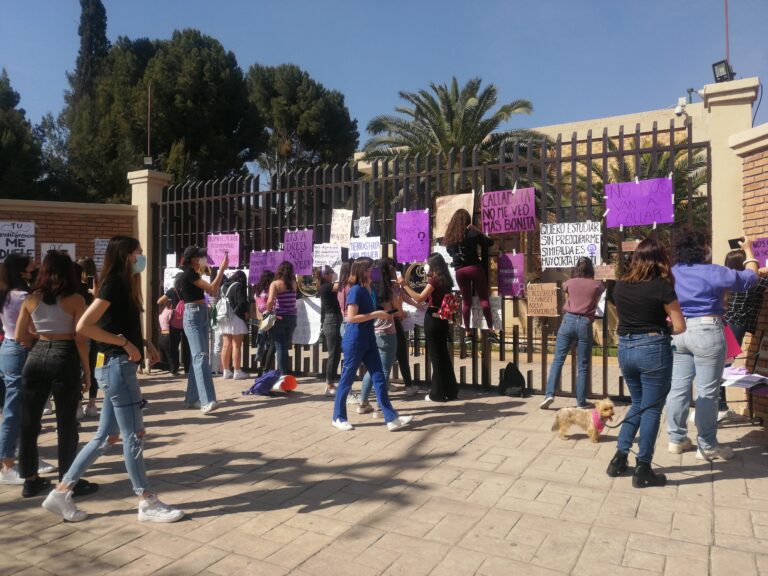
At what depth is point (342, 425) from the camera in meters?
5.96

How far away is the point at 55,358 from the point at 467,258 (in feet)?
15.3

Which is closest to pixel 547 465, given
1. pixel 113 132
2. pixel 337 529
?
pixel 337 529

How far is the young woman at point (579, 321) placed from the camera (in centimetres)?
640

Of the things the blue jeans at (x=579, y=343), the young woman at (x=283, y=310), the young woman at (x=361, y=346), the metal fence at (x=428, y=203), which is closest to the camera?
the young woman at (x=361, y=346)

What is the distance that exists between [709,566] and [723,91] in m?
5.09

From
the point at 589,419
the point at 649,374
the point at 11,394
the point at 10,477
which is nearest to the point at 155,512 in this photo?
the point at 10,477

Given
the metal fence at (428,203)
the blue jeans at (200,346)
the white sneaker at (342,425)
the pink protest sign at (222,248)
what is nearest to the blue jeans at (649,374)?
the metal fence at (428,203)

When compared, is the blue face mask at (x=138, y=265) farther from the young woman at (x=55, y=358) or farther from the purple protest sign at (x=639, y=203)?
the purple protest sign at (x=639, y=203)

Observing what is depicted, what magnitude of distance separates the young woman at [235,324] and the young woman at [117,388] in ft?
16.5

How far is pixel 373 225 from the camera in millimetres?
8180

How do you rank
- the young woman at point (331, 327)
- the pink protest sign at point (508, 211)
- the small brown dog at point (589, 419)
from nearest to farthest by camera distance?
the small brown dog at point (589, 419) → the pink protest sign at point (508, 211) → the young woman at point (331, 327)

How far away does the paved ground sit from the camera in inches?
127

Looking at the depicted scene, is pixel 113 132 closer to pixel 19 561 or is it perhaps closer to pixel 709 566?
pixel 19 561

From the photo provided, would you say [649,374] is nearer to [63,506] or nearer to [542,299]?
[542,299]
